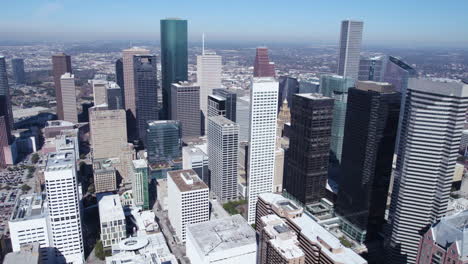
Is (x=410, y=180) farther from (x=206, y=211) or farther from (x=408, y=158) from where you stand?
(x=206, y=211)

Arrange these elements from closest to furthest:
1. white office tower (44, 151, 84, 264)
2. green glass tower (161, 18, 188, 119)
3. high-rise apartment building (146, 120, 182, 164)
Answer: white office tower (44, 151, 84, 264), high-rise apartment building (146, 120, 182, 164), green glass tower (161, 18, 188, 119)

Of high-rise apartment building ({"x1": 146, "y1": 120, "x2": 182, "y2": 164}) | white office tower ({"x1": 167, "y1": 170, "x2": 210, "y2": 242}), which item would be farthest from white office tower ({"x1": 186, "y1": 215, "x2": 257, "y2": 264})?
high-rise apartment building ({"x1": 146, "y1": 120, "x2": 182, "y2": 164})

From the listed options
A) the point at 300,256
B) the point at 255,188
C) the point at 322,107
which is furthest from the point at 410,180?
the point at 255,188

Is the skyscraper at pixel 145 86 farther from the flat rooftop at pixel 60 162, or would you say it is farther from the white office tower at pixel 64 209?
the white office tower at pixel 64 209

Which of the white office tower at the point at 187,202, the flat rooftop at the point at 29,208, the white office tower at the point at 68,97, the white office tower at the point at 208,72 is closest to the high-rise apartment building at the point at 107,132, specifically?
the white office tower at the point at 68,97

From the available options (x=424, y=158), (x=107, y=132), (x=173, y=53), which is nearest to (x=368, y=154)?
(x=424, y=158)

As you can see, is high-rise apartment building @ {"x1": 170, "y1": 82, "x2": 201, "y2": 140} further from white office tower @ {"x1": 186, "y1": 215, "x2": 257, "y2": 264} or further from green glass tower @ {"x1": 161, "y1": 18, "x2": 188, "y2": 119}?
white office tower @ {"x1": 186, "y1": 215, "x2": 257, "y2": 264}

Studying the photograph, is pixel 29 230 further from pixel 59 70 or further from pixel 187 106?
pixel 59 70
